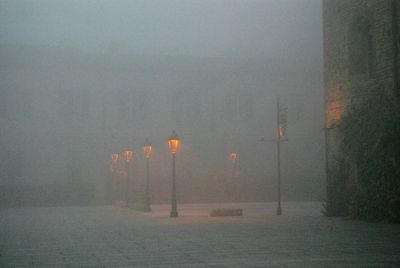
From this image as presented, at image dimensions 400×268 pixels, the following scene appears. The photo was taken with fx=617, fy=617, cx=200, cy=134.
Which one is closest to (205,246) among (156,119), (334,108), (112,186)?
(334,108)

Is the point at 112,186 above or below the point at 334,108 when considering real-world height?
below

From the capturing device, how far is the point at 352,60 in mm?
21641

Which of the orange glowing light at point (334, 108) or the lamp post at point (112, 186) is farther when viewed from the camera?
the lamp post at point (112, 186)

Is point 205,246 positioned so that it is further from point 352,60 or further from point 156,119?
point 156,119

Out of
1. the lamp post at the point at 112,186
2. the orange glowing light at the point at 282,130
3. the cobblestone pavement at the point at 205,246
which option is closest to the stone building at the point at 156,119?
the lamp post at the point at 112,186

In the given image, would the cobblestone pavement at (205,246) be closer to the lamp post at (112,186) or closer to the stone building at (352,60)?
the stone building at (352,60)

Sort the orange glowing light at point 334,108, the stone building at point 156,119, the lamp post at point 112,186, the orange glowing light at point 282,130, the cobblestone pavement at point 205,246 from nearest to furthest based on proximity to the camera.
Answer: the cobblestone pavement at point 205,246 < the orange glowing light at point 334,108 < the orange glowing light at point 282,130 < the lamp post at point 112,186 < the stone building at point 156,119

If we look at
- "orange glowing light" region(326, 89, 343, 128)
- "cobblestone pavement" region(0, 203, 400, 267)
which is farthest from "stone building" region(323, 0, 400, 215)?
"cobblestone pavement" region(0, 203, 400, 267)

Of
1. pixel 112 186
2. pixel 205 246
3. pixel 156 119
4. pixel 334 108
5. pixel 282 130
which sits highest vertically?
pixel 156 119

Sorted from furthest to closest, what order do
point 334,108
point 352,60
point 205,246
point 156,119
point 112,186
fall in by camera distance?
1. point 156,119
2. point 112,186
3. point 334,108
4. point 352,60
5. point 205,246

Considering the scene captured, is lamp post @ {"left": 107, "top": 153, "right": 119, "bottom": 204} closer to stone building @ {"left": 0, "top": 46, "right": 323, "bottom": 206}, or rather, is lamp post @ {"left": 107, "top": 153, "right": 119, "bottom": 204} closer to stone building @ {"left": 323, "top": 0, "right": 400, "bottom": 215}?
stone building @ {"left": 0, "top": 46, "right": 323, "bottom": 206}

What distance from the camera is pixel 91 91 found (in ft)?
160

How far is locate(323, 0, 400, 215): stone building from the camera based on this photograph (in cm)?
1934

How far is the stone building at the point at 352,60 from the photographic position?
1934cm
